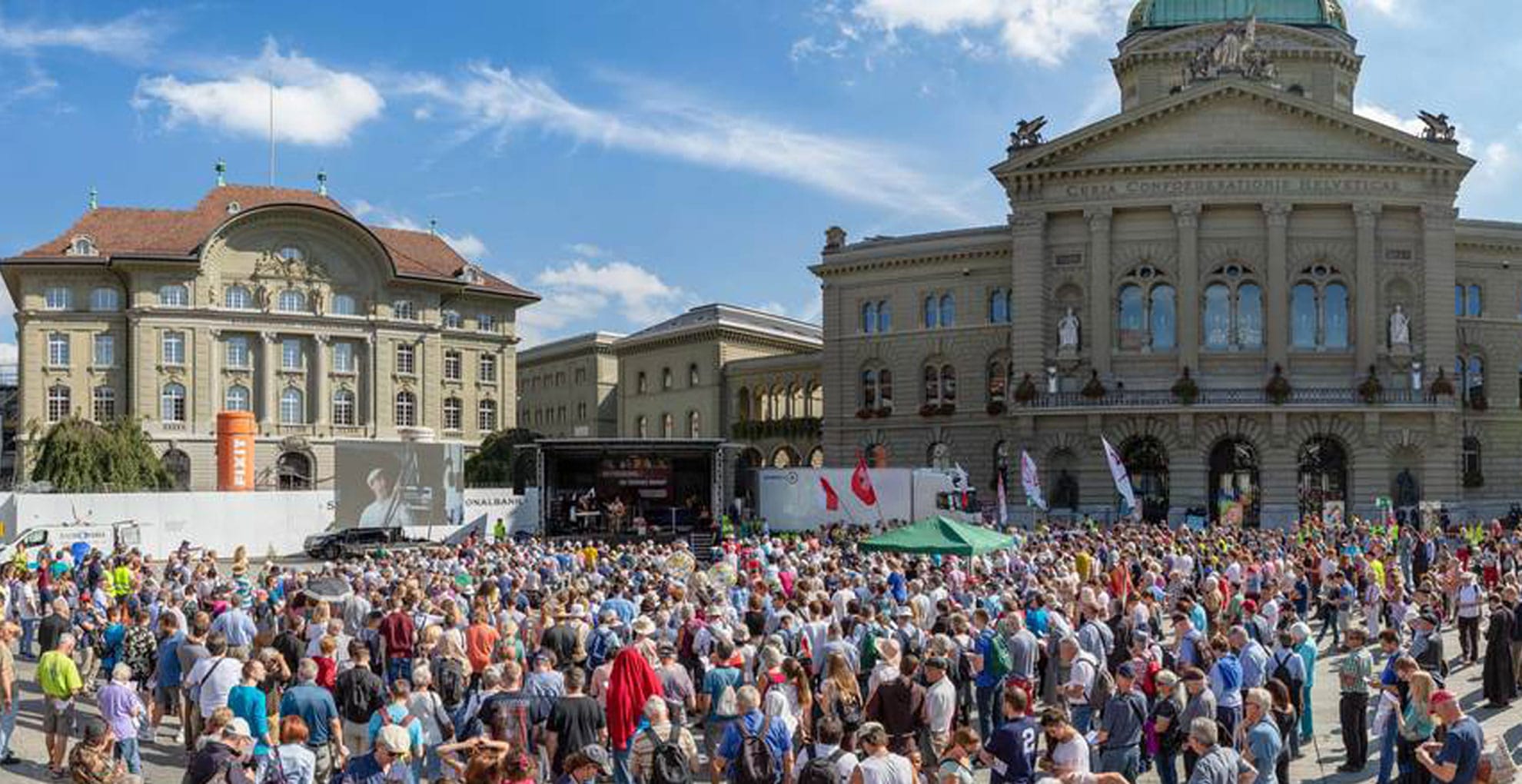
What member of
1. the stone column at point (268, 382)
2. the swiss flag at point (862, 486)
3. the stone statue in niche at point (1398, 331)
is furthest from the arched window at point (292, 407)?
the stone statue in niche at point (1398, 331)

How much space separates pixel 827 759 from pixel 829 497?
37.8m

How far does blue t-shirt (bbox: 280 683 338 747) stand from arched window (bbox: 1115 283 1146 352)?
51.8 metres

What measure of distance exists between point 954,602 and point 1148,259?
4318cm

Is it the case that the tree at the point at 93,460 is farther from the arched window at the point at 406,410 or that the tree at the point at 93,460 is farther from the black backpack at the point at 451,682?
the black backpack at the point at 451,682

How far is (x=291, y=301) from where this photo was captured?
7781 centimetres

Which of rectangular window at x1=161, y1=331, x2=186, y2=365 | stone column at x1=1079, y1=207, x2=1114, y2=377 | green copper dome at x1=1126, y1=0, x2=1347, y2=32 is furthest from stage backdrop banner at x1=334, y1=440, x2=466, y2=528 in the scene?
green copper dome at x1=1126, y1=0, x2=1347, y2=32

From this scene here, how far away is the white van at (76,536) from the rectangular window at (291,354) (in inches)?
1262

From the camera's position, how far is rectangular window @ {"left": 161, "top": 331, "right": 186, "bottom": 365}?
75438mm

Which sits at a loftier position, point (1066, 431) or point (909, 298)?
point (909, 298)

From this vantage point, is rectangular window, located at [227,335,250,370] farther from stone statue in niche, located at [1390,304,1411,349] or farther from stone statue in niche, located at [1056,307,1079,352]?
stone statue in niche, located at [1390,304,1411,349]

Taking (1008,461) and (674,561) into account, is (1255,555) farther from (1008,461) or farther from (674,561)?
(1008,461)

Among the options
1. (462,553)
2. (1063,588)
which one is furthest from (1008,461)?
(1063,588)

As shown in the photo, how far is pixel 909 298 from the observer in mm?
69625

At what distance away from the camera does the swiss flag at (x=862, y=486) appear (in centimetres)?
4684
